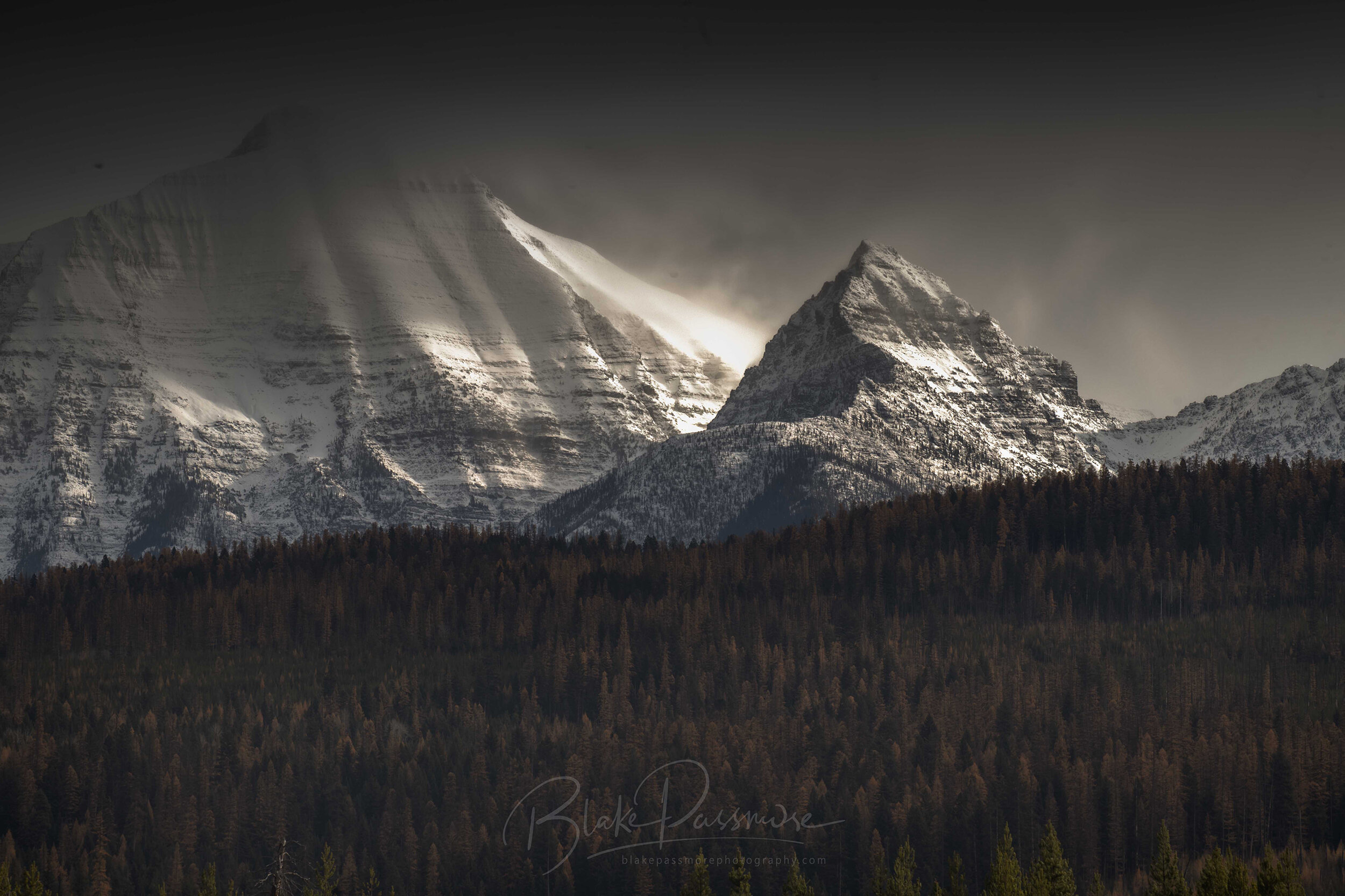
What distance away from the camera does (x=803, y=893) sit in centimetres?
18475

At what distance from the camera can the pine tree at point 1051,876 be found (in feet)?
611

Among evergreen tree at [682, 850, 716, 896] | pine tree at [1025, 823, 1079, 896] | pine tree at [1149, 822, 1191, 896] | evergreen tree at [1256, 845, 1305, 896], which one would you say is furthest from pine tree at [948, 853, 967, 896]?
evergreen tree at [1256, 845, 1305, 896]

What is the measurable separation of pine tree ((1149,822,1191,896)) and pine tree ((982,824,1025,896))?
1323 centimetres

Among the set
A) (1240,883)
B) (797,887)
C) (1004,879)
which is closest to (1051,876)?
(1004,879)

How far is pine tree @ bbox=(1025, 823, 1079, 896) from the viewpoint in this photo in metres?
186

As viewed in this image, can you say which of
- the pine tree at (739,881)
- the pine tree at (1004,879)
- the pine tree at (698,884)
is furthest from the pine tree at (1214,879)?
the pine tree at (698,884)

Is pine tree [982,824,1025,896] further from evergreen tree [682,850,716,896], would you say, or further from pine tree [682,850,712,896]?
pine tree [682,850,712,896]

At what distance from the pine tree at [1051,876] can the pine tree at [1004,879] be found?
1.67 m

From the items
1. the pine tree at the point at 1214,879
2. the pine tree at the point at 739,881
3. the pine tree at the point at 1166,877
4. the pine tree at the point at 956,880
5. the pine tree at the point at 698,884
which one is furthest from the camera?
the pine tree at the point at 698,884

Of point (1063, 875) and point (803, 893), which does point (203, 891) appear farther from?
point (1063, 875)

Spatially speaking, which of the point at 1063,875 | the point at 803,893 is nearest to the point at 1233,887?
the point at 1063,875

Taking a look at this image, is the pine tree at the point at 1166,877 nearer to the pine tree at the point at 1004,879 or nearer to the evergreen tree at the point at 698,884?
the pine tree at the point at 1004,879

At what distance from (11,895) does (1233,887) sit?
128 metres

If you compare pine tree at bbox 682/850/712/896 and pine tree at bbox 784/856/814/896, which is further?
pine tree at bbox 784/856/814/896
